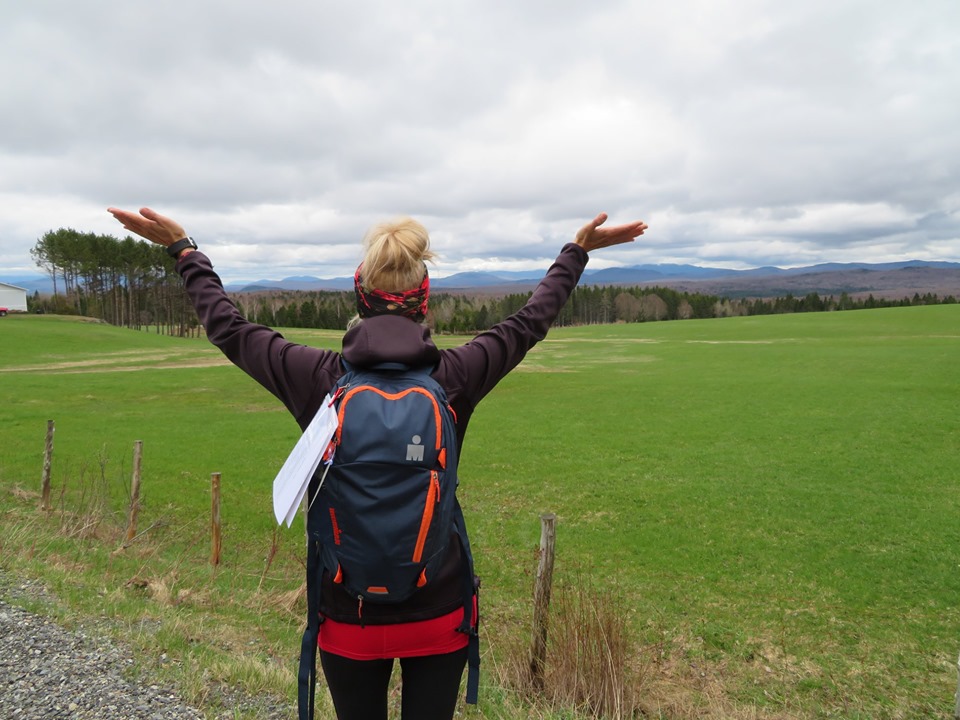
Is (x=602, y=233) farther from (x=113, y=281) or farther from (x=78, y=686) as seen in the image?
(x=113, y=281)

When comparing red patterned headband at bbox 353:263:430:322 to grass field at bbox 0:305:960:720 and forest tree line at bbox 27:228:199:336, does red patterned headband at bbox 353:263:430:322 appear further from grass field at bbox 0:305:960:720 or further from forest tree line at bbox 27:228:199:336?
forest tree line at bbox 27:228:199:336

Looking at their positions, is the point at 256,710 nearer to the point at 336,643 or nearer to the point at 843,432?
the point at 336,643

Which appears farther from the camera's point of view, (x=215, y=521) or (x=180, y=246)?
(x=215, y=521)

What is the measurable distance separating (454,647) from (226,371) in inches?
1601

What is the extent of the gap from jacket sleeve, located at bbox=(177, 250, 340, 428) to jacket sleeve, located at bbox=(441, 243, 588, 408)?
16.7 inches

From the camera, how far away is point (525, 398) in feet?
94.2

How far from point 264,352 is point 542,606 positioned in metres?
4.08

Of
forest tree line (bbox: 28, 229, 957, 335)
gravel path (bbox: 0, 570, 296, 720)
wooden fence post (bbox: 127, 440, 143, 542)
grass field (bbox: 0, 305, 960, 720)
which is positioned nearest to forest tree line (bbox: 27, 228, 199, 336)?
forest tree line (bbox: 28, 229, 957, 335)

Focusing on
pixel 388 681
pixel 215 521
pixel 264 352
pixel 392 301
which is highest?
pixel 392 301

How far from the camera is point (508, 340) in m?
2.51

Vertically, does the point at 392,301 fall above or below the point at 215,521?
above

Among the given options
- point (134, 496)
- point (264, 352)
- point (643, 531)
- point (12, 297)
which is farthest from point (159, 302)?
point (264, 352)

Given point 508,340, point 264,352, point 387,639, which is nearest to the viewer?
point 387,639

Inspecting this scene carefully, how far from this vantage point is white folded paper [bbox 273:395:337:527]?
1.92m
